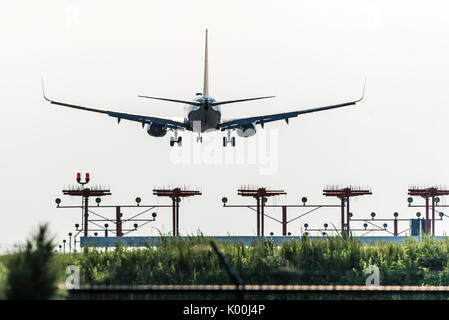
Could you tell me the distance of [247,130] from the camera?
9644 centimetres

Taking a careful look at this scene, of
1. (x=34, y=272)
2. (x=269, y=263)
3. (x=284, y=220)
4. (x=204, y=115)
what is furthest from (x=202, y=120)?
(x=284, y=220)

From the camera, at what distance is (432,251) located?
57562 mm

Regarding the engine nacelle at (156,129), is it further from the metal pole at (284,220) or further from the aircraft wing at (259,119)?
the metal pole at (284,220)

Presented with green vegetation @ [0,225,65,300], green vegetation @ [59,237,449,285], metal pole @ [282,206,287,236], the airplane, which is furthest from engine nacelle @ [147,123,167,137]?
metal pole @ [282,206,287,236]

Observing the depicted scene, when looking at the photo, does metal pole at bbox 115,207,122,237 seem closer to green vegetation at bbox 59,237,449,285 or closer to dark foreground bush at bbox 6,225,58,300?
green vegetation at bbox 59,237,449,285

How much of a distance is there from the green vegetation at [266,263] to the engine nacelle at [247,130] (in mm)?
40446

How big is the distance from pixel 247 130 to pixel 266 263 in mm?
47509

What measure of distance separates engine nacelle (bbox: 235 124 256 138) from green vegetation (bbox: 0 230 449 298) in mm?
40446

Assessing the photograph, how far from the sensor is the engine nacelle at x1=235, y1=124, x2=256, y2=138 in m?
96.2

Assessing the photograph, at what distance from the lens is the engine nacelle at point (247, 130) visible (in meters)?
96.2

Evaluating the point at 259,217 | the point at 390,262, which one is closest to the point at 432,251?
the point at 390,262
